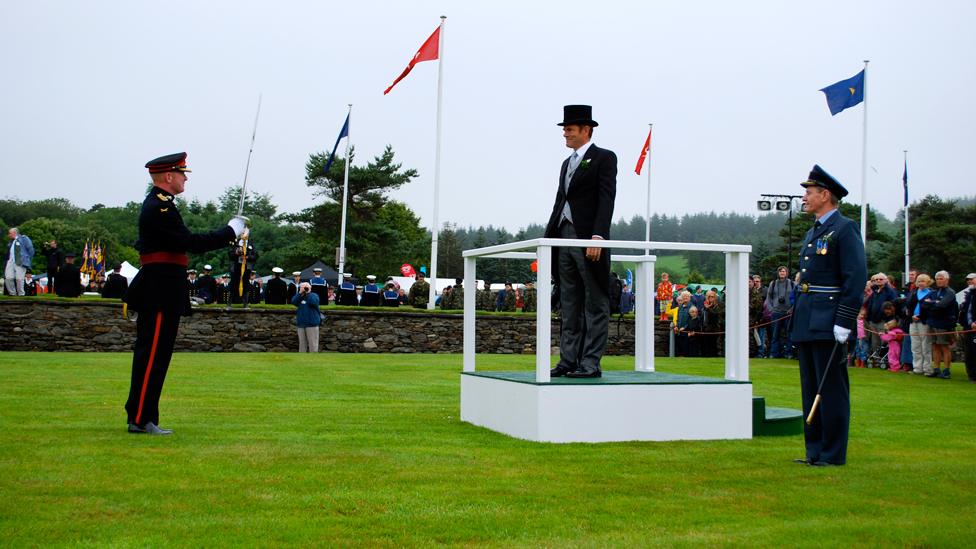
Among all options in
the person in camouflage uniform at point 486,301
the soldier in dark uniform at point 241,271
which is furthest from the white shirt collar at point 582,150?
the person in camouflage uniform at point 486,301

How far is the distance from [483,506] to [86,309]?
21.5 m

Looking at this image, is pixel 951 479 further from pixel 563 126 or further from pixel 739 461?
pixel 563 126

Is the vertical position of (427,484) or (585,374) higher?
(585,374)

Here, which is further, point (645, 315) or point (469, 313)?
point (645, 315)

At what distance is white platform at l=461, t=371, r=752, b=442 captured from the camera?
711 centimetres

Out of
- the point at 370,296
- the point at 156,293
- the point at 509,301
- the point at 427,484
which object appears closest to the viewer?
the point at 427,484

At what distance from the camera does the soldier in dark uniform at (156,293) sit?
723cm

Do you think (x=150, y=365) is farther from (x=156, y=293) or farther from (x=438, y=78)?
(x=438, y=78)

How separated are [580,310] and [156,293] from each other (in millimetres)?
3325

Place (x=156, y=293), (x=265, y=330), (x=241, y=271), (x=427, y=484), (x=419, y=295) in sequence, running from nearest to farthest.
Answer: (x=427, y=484), (x=156, y=293), (x=265, y=330), (x=241, y=271), (x=419, y=295)

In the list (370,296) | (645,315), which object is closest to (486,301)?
(370,296)

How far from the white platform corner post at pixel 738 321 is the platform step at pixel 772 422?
32 cm

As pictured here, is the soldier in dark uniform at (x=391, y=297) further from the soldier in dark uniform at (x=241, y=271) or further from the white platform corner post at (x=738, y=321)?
A: the white platform corner post at (x=738, y=321)

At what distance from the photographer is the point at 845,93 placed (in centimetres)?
2783
